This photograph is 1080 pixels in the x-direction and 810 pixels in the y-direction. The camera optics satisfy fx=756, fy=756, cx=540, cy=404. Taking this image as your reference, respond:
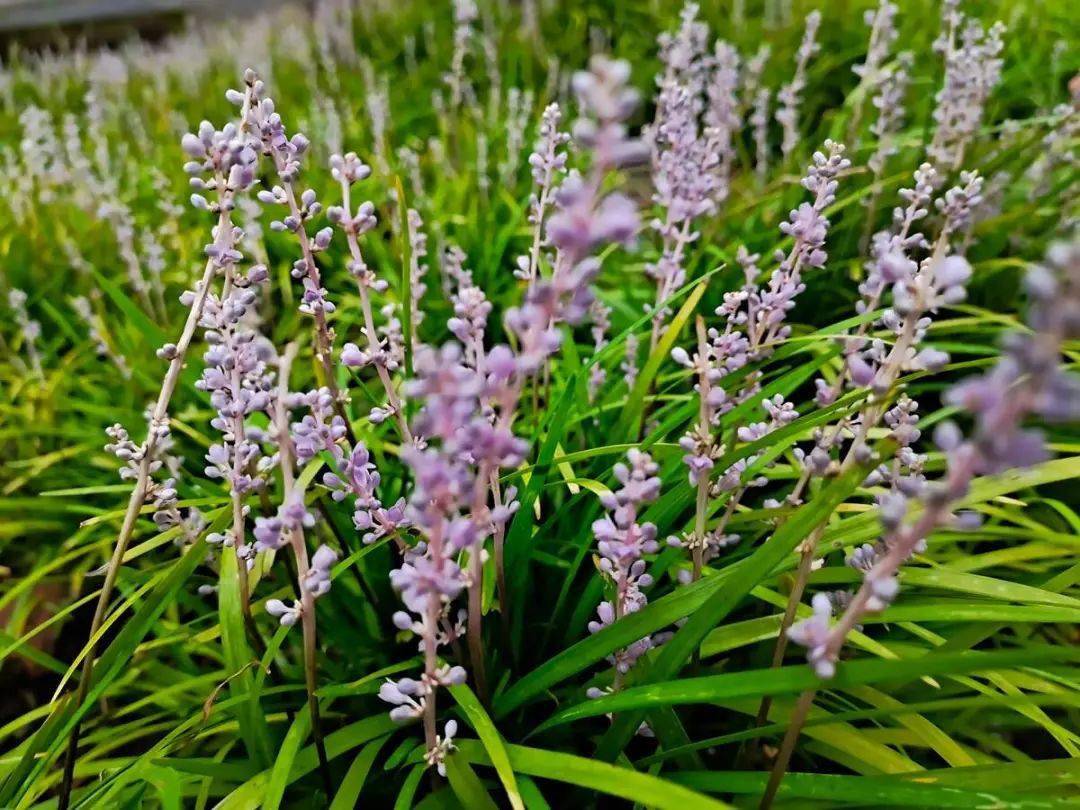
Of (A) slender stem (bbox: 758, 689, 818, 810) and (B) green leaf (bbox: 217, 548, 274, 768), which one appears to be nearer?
(A) slender stem (bbox: 758, 689, 818, 810)

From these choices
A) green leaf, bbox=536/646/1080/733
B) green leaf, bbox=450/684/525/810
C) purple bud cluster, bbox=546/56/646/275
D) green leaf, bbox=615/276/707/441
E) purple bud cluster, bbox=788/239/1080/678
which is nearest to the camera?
purple bud cluster, bbox=788/239/1080/678

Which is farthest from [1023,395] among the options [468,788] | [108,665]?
[108,665]

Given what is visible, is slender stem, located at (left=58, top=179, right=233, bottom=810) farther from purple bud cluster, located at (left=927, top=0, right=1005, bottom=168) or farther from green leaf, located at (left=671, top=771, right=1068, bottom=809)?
purple bud cluster, located at (left=927, top=0, right=1005, bottom=168)

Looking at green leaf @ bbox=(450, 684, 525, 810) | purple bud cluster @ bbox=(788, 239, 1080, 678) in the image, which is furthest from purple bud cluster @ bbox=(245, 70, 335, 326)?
purple bud cluster @ bbox=(788, 239, 1080, 678)

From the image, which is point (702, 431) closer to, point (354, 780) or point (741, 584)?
point (741, 584)

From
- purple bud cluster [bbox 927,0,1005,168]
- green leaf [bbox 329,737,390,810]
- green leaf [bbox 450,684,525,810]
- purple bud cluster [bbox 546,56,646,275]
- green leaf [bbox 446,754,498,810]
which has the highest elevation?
purple bud cluster [bbox 546,56,646,275]
